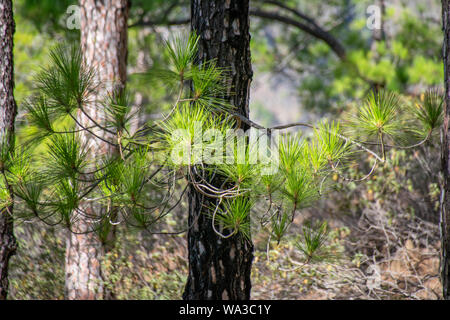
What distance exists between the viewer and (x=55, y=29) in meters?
5.12

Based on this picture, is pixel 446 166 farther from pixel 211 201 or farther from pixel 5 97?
pixel 5 97

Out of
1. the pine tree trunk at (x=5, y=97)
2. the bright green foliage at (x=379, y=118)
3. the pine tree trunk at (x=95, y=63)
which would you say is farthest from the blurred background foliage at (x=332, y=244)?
the bright green foliage at (x=379, y=118)

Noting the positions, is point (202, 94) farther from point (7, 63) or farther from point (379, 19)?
point (379, 19)

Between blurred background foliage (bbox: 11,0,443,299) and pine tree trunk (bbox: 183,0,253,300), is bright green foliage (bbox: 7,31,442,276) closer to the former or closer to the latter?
pine tree trunk (bbox: 183,0,253,300)

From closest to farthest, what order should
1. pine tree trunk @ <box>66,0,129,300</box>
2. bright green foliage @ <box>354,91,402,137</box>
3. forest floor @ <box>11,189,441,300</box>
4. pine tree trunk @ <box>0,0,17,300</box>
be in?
bright green foliage @ <box>354,91,402,137</box>
pine tree trunk @ <box>0,0,17,300</box>
pine tree trunk @ <box>66,0,129,300</box>
forest floor @ <box>11,189,441,300</box>

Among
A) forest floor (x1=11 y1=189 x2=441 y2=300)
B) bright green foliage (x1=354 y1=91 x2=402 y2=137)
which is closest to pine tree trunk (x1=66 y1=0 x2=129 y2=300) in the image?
forest floor (x1=11 y1=189 x2=441 y2=300)

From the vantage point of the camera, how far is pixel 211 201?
2.27 meters

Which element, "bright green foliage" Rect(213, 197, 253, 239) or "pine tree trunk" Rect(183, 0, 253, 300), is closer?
"bright green foliage" Rect(213, 197, 253, 239)

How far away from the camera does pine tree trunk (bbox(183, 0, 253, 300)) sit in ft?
7.48

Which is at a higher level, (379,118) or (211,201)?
(379,118)

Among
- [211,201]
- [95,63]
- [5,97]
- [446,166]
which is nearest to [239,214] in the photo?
[211,201]

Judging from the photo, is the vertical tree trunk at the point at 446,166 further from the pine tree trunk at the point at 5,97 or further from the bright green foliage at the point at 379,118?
the pine tree trunk at the point at 5,97
